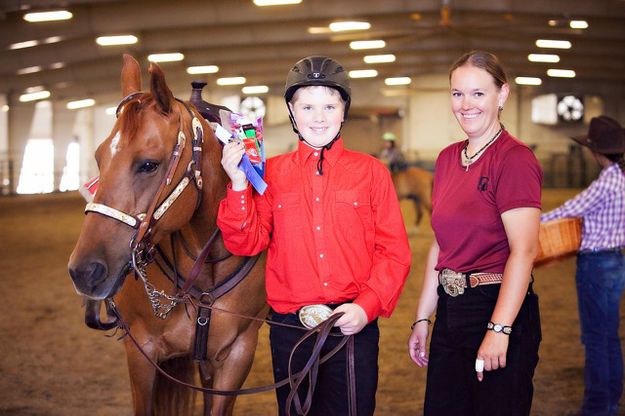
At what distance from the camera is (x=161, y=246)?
2891 mm

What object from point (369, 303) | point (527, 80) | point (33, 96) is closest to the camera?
point (369, 303)

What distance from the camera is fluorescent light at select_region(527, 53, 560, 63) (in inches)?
979

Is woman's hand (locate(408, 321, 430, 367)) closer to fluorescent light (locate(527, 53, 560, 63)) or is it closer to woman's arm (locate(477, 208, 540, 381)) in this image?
woman's arm (locate(477, 208, 540, 381))

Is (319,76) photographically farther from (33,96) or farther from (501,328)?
(33,96)

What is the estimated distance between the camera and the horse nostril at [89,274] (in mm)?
2223

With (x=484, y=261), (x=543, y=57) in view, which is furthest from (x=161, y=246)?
(x=543, y=57)

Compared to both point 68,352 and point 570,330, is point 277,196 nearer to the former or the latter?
point 68,352

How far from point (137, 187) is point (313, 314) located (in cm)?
68

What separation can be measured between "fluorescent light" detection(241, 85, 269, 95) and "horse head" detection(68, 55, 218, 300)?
2979cm

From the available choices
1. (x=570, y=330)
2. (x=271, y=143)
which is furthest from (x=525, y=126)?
(x=570, y=330)

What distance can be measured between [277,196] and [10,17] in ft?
51.4

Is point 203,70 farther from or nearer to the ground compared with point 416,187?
farther from the ground

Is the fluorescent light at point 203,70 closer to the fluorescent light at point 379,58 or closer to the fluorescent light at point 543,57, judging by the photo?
the fluorescent light at point 379,58

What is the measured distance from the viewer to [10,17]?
1627 cm
